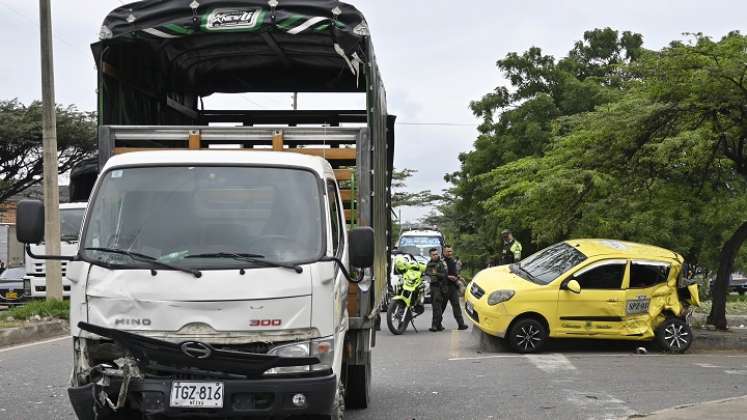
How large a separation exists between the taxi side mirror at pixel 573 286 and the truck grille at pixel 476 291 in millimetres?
1313

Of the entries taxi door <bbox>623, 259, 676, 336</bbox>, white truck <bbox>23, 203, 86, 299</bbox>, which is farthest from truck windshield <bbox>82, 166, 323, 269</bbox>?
white truck <bbox>23, 203, 86, 299</bbox>

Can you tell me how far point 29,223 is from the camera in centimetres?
589

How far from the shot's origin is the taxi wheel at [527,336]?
1341 cm

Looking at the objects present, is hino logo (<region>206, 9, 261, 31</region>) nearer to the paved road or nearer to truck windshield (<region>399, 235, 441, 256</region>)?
the paved road

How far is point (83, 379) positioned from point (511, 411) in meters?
4.35

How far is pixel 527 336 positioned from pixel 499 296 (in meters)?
0.73

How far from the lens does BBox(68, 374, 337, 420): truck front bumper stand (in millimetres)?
5259

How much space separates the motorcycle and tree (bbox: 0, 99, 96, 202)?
69.7 feet

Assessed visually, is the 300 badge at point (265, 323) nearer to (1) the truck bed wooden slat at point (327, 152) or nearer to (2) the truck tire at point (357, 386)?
(1) the truck bed wooden slat at point (327, 152)

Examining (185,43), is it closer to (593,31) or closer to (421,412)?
(421,412)

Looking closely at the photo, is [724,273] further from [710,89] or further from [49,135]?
[49,135]

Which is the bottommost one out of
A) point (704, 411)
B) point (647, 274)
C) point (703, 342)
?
point (703, 342)

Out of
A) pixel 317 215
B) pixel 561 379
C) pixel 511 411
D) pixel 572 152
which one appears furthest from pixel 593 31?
pixel 317 215

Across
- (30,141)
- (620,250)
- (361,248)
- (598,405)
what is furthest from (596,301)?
(30,141)
